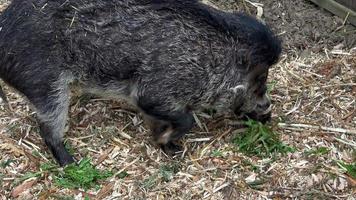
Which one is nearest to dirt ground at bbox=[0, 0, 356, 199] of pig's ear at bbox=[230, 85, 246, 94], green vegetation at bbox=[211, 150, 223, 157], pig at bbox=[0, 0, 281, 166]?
green vegetation at bbox=[211, 150, 223, 157]

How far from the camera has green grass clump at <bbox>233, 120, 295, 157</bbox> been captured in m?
5.19

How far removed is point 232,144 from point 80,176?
1.12 meters

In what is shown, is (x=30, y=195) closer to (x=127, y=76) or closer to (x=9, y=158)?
(x=9, y=158)

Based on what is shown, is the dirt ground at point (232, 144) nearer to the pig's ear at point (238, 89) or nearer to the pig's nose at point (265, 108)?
the pig's nose at point (265, 108)

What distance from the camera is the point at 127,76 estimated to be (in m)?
5.03

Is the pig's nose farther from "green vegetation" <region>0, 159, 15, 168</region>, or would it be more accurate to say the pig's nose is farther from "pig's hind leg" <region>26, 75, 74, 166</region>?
"green vegetation" <region>0, 159, 15, 168</region>

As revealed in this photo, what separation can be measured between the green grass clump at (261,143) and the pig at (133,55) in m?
0.31

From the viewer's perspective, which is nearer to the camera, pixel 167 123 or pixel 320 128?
pixel 167 123

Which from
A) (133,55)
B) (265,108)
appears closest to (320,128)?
(265,108)

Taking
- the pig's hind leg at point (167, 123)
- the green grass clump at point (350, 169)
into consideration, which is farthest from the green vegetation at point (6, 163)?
the green grass clump at point (350, 169)

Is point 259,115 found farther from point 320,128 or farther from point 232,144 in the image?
point 320,128

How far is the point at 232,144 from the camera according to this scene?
209 inches

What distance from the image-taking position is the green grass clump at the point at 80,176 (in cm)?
499

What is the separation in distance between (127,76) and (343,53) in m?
2.01
